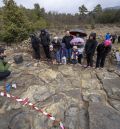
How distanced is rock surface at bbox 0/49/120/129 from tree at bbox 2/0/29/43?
19.6 ft

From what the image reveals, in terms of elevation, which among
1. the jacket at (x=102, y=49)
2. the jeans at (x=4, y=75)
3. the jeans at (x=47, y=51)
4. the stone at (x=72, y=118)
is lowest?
the stone at (x=72, y=118)

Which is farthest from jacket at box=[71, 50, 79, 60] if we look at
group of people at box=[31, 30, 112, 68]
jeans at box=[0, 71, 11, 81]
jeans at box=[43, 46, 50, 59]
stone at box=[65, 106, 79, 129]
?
stone at box=[65, 106, 79, 129]

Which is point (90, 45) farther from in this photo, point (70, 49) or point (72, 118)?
point (72, 118)

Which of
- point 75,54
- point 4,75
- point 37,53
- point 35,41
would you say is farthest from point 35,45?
point 4,75

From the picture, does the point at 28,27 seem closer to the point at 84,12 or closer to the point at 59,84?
the point at 59,84

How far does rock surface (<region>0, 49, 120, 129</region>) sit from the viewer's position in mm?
5383

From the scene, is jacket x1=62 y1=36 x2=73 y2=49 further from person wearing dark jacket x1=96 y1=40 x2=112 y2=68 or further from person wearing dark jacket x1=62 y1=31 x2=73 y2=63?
person wearing dark jacket x1=96 y1=40 x2=112 y2=68

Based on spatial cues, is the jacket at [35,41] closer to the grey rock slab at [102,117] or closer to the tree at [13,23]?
the grey rock slab at [102,117]

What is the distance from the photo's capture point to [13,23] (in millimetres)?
14586

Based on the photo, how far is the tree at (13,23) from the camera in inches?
572

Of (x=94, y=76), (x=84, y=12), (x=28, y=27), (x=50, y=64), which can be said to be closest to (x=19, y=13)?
(x=28, y=27)

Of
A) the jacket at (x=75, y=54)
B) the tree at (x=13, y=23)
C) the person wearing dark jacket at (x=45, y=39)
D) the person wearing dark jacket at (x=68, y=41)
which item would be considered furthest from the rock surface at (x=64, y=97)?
the tree at (x=13, y=23)

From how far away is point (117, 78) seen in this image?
8.12 metres

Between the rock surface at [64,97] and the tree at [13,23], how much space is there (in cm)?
599
